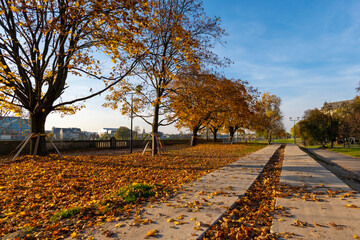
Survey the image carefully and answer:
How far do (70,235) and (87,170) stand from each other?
207 inches

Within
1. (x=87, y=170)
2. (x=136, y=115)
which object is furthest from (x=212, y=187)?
(x=136, y=115)

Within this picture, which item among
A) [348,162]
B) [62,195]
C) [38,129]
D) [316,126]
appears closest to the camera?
[62,195]

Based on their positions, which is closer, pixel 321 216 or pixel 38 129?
pixel 321 216

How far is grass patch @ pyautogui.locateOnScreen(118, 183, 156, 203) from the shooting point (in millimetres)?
4629

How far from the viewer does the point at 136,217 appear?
3656 millimetres

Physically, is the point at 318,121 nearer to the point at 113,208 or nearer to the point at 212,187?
the point at 212,187

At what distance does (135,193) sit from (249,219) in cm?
262

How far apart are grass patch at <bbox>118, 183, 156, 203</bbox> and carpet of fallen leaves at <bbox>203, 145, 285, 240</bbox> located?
202 cm

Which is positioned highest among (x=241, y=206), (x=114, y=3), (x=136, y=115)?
(x=114, y=3)

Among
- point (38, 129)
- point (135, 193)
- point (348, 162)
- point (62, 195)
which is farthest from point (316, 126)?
point (62, 195)

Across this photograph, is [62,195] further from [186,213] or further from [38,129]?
[38,129]

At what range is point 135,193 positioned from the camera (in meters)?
4.88

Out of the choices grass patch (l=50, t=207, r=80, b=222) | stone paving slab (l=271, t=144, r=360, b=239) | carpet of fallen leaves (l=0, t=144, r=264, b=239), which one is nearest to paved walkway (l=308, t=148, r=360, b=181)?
stone paving slab (l=271, t=144, r=360, b=239)

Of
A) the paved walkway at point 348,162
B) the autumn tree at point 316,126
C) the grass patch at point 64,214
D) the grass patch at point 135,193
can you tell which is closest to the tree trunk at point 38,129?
the grass patch at point 135,193
